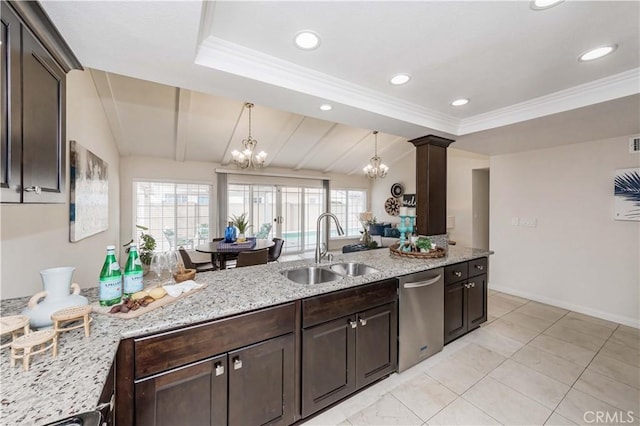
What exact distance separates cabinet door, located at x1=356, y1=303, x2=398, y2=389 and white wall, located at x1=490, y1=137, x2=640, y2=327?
10.6ft

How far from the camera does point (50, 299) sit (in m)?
1.14

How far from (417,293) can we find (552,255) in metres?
2.97

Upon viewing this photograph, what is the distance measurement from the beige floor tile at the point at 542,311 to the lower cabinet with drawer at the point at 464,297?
1.01 m

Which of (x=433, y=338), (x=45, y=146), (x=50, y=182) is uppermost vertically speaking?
(x=45, y=146)

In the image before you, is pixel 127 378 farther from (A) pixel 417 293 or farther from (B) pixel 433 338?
(B) pixel 433 338

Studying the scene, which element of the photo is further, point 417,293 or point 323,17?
point 417,293

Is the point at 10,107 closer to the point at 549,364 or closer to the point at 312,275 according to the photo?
the point at 312,275

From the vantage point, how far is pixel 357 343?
73.7 inches

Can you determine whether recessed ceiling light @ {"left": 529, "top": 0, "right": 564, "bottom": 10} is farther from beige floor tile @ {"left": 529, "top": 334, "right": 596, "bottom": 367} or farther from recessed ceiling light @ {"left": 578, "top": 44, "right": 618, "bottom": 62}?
beige floor tile @ {"left": 529, "top": 334, "right": 596, "bottom": 367}

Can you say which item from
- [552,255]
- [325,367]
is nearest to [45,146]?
[325,367]

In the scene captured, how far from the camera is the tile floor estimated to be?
1771 millimetres

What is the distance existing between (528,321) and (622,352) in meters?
0.78

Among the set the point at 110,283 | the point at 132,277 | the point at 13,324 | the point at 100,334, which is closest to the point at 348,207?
the point at 132,277

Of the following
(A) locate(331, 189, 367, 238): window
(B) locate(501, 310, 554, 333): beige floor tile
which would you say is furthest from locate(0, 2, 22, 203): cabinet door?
(A) locate(331, 189, 367, 238): window
